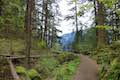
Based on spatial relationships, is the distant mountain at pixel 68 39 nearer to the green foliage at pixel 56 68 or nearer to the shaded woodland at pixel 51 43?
the shaded woodland at pixel 51 43

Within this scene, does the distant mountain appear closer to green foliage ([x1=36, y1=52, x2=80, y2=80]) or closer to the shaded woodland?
the shaded woodland

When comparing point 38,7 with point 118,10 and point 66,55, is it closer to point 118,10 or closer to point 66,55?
point 66,55

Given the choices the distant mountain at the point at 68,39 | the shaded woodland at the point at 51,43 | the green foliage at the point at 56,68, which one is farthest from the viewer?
the distant mountain at the point at 68,39

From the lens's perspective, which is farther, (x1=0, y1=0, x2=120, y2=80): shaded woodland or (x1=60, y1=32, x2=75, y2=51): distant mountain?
(x1=60, y1=32, x2=75, y2=51): distant mountain

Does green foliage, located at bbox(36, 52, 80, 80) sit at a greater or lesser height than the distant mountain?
lesser

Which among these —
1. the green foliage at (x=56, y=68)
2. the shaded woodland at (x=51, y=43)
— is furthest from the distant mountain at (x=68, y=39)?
the green foliage at (x=56, y=68)

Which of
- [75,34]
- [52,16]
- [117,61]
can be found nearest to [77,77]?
[117,61]

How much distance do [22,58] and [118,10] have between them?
1168cm

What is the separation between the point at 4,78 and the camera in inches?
445

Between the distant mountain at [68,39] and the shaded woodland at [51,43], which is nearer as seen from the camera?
the shaded woodland at [51,43]

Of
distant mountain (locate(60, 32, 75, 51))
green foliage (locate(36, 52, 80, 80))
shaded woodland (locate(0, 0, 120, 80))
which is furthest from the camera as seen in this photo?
distant mountain (locate(60, 32, 75, 51))

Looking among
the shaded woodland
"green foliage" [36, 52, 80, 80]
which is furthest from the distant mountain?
"green foliage" [36, 52, 80, 80]

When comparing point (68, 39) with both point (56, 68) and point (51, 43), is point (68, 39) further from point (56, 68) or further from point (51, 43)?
point (56, 68)

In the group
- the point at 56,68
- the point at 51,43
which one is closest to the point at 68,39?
the point at 51,43
